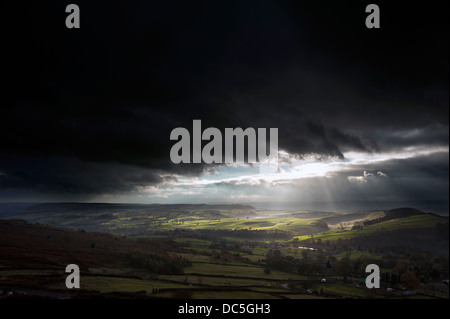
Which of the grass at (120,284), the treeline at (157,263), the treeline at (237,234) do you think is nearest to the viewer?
the grass at (120,284)

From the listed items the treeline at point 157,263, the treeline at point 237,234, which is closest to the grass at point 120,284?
the treeline at point 157,263

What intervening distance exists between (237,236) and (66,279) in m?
76.0

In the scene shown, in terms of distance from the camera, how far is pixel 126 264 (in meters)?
52.1

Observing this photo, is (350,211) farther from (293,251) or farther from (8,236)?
(8,236)

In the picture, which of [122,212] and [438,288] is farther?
[122,212]

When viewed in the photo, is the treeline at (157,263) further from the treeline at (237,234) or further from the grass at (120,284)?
the treeline at (237,234)

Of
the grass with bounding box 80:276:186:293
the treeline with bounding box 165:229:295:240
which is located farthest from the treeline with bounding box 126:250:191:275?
the treeline with bounding box 165:229:295:240

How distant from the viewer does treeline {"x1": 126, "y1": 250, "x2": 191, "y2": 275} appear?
1897 inches

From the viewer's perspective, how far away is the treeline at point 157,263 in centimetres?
4819

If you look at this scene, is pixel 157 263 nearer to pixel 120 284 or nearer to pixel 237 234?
pixel 120 284

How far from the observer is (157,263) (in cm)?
4938

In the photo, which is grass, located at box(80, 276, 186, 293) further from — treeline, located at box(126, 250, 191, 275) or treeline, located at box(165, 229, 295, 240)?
treeline, located at box(165, 229, 295, 240)

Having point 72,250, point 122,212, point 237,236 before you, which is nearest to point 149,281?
point 72,250
